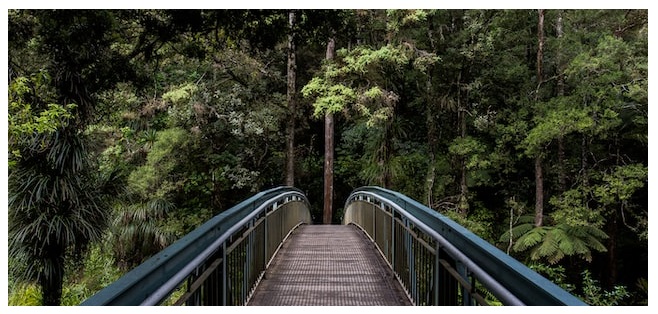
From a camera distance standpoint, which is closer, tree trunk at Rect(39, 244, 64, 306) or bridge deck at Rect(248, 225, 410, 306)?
bridge deck at Rect(248, 225, 410, 306)

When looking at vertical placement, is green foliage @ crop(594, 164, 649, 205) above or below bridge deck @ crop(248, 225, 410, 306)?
above

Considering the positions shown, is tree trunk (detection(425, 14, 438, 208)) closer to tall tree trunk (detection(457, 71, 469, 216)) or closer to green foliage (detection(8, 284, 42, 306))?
tall tree trunk (detection(457, 71, 469, 216))

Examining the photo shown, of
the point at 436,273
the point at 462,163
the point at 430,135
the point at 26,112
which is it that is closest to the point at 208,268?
the point at 436,273

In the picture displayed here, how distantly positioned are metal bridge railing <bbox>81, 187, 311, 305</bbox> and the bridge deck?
228 mm

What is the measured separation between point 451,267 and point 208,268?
4.91 feet

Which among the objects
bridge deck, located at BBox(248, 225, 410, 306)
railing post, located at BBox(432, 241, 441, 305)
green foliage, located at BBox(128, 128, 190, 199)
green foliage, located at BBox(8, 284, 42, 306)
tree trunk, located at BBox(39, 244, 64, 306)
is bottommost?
green foliage, located at BBox(8, 284, 42, 306)

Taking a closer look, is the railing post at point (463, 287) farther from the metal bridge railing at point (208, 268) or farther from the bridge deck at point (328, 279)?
the bridge deck at point (328, 279)

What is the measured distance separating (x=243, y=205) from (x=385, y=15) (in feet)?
47.8

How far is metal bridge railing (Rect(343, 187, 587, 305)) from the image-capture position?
184 cm

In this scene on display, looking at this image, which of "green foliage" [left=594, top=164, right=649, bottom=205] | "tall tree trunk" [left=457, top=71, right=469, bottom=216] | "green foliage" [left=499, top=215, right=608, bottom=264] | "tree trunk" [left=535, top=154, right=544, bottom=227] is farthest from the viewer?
"tall tree trunk" [left=457, top=71, right=469, bottom=216]

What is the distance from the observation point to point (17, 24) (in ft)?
17.6

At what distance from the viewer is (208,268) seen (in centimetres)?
299

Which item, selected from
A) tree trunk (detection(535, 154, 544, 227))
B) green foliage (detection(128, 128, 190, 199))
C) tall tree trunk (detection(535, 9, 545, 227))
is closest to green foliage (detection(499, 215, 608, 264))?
tree trunk (detection(535, 154, 544, 227))

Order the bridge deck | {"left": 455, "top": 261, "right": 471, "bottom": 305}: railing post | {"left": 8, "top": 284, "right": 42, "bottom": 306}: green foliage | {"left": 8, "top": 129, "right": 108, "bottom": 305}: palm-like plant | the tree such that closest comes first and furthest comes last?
1. {"left": 455, "top": 261, "right": 471, "bottom": 305}: railing post
2. the bridge deck
3. the tree
4. {"left": 8, "top": 129, "right": 108, "bottom": 305}: palm-like plant
5. {"left": 8, "top": 284, "right": 42, "bottom": 306}: green foliage
